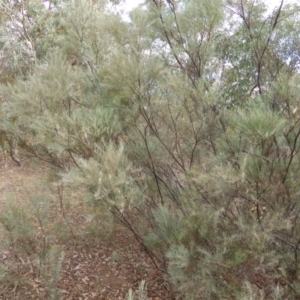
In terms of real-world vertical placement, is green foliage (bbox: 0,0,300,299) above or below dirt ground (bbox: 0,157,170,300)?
above

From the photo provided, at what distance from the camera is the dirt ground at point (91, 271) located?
506 centimetres

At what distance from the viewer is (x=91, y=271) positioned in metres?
5.69

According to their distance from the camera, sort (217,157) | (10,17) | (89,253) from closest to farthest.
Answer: (217,157), (89,253), (10,17)

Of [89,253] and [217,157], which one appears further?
[89,253]

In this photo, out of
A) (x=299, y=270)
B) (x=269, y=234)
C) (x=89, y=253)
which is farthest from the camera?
(x=89, y=253)

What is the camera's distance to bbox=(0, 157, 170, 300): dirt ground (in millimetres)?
5059

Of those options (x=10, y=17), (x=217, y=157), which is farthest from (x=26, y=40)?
(x=217, y=157)

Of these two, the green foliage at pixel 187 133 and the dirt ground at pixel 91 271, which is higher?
the green foliage at pixel 187 133

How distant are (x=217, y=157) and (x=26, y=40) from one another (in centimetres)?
971

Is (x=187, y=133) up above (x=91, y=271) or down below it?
above

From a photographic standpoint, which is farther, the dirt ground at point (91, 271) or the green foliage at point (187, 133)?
the dirt ground at point (91, 271)

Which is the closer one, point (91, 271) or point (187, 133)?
point (187, 133)

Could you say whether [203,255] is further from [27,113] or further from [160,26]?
[160,26]

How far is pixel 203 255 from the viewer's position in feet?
11.8
